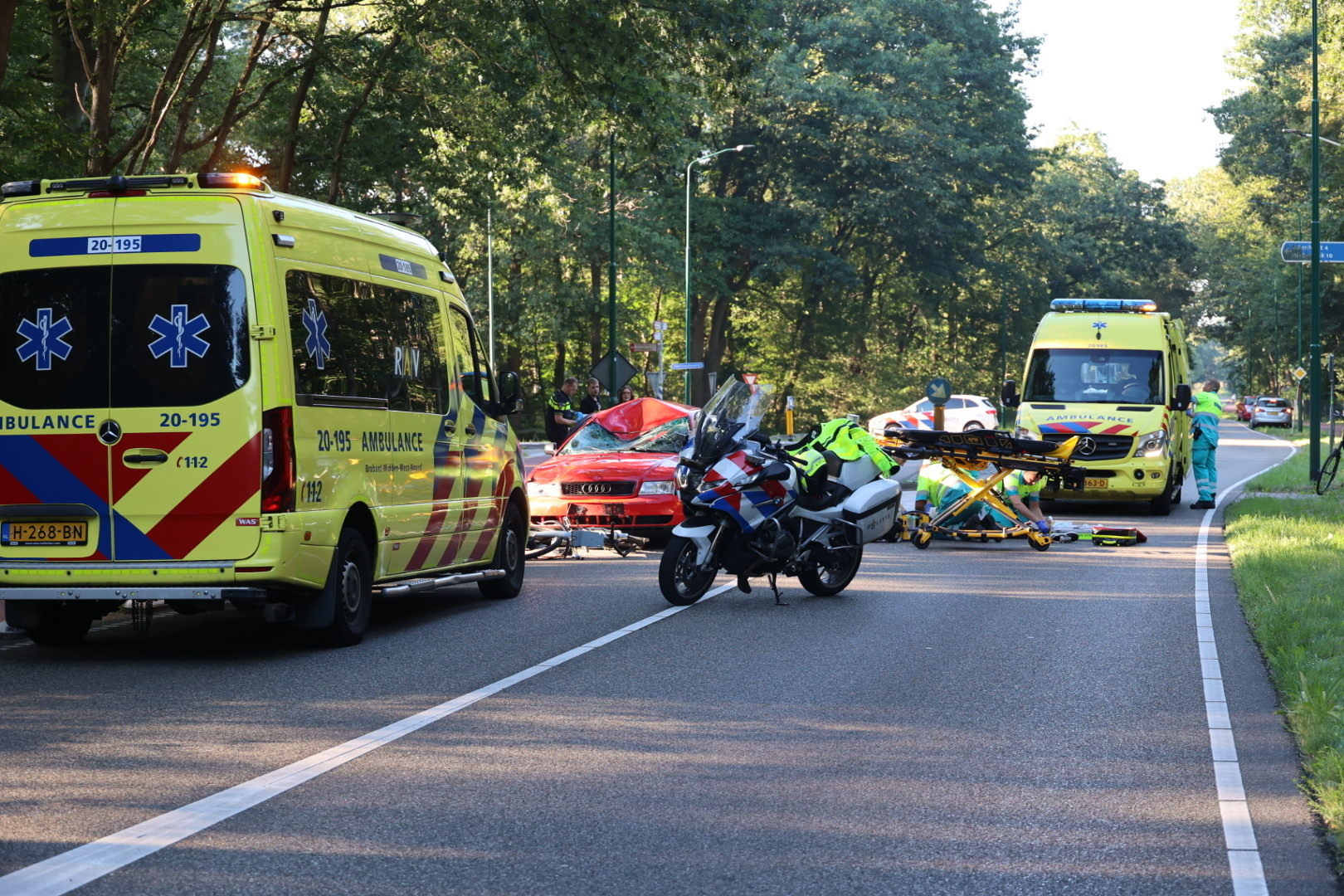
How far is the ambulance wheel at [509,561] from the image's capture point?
13.2 meters

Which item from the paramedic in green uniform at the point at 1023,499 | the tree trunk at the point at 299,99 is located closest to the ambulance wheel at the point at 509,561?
the paramedic in green uniform at the point at 1023,499

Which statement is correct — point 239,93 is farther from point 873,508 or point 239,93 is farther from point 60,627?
point 60,627

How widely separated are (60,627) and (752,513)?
494 cm

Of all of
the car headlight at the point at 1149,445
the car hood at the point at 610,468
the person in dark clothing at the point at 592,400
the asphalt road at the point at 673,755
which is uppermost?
the person in dark clothing at the point at 592,400

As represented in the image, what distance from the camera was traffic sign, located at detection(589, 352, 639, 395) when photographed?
1387 inches

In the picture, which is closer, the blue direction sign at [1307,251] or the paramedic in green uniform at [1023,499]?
the paramedic in green uniform at [1023,499]

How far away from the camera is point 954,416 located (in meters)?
46.2

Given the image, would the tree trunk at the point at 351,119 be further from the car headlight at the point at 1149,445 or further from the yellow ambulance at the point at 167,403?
the yellow ambulance at the point at 167,403

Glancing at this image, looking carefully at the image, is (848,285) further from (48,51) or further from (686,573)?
(686,573)

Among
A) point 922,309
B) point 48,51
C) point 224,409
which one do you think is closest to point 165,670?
point 224,409

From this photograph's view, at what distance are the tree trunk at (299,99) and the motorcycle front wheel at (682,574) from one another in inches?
506

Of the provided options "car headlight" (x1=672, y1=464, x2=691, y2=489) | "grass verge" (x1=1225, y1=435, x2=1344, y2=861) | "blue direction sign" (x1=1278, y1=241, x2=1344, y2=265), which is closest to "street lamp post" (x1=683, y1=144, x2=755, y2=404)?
"blue direction sign" (x1=1278, y1=241, x2=1344, y2=265)

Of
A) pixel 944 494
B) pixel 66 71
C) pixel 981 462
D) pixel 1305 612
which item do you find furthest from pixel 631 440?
pixel 66 71

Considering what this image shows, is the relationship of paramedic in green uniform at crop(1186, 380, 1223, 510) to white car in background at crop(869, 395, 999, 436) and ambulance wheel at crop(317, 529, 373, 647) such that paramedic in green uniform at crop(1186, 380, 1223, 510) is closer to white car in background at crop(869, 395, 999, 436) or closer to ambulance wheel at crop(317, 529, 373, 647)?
ambulance wheel at crop(317, 529, 373, 647)
